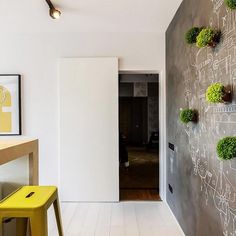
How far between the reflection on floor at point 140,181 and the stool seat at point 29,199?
2324mm

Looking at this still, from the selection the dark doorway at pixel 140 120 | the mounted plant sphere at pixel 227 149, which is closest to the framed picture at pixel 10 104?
the dark doorway at pixel 140 120

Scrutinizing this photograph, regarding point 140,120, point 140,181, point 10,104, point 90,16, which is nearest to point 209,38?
point 90,16

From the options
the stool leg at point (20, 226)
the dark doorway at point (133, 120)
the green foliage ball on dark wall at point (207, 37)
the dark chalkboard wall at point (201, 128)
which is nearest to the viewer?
the dark chalkboard wall at point (201, 128)

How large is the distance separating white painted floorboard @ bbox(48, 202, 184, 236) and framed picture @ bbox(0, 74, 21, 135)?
4.55 feet

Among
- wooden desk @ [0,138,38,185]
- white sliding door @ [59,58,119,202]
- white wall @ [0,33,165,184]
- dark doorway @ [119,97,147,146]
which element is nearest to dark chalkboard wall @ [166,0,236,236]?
white wall @ [0,33,165,184]

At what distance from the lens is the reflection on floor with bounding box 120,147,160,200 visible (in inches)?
160

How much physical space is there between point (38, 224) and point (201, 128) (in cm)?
147

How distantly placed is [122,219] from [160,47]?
2491 mm

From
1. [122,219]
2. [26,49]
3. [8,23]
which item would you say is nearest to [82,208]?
[122,219]

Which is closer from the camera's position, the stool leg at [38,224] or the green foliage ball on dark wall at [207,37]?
the stool leg at [38,224]

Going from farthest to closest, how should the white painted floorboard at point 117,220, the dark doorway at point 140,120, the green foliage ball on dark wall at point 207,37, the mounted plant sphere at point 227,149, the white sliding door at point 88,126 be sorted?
the dark doorway at point 140,120
the white sliding door at point 88,126
the white painted floorboard at point 117,220
the green foliage ball on dark wall at point 207,37
the mounted plant sphere at point 227,149

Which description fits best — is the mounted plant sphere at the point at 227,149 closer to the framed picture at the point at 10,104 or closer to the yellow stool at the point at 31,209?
the yellow stool at the point at 31,209

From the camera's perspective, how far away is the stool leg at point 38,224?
Answer: 1.50 metres

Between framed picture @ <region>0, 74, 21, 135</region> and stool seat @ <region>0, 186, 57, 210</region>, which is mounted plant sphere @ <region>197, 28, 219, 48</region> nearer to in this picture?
stool seat @ <region>0, 186, 57, 210</region>
